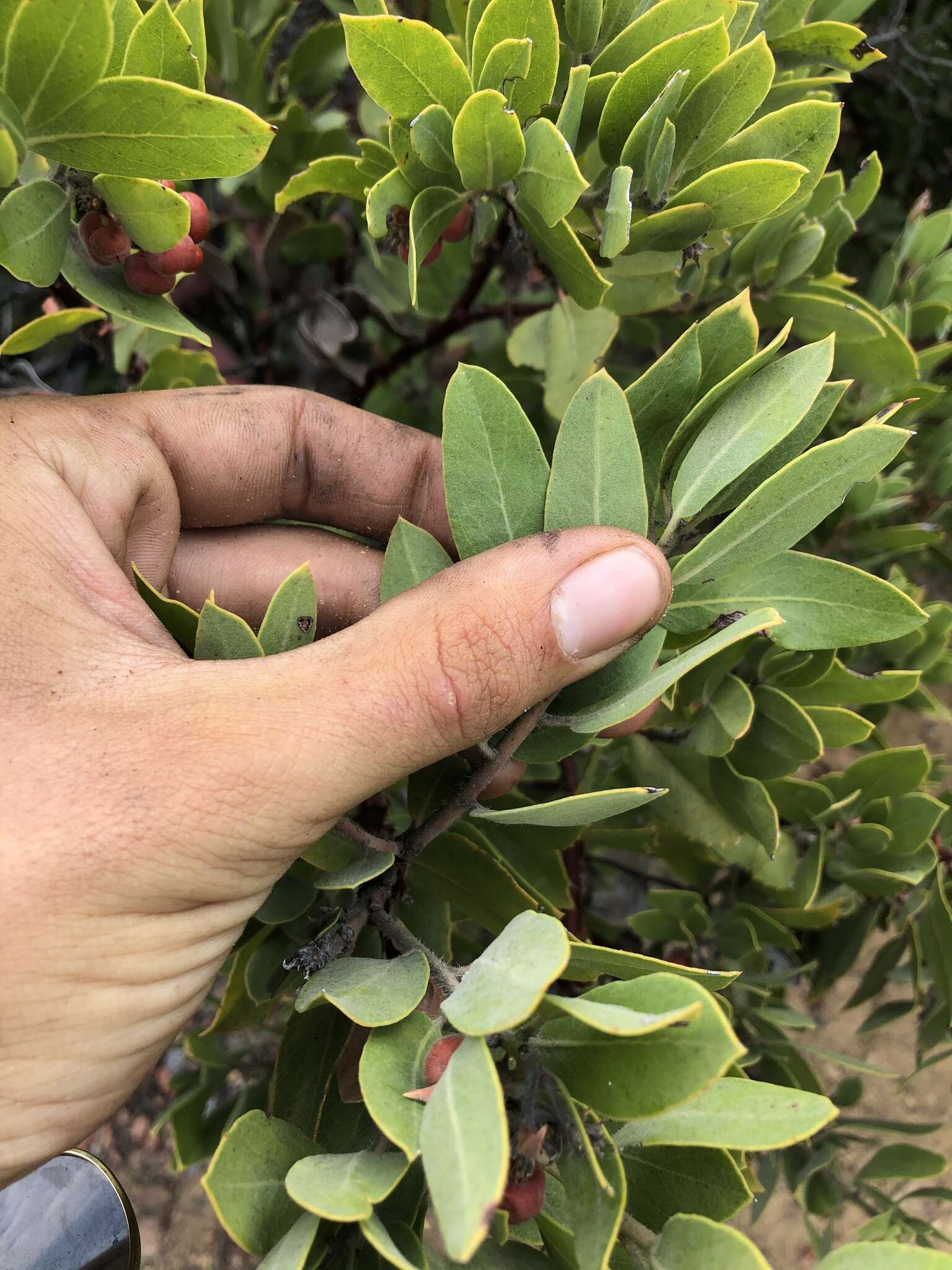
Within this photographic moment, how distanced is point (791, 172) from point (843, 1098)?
5.19 ft

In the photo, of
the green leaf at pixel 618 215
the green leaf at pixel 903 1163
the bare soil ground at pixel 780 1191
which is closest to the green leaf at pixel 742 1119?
the green leaf at pixel 618 215

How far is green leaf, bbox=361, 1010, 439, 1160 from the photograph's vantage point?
0.65 meters

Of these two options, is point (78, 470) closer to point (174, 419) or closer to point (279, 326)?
point (174, 419)

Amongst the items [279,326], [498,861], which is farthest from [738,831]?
[279,326]

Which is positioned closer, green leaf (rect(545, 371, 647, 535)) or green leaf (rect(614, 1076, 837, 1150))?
green leaf (rect(614, 1076, 837, 1150))

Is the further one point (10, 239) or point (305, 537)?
point (305, 537)

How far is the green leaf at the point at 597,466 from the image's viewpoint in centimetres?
82

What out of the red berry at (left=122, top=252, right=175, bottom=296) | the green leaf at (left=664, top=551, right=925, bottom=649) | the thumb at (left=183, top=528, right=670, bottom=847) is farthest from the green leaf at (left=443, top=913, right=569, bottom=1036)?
the red berry at (left=122, top=252, right=175, bottom=296)

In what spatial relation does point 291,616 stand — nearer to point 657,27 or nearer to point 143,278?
point 143,278

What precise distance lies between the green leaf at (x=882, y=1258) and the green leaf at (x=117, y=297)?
94cm

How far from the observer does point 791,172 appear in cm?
80

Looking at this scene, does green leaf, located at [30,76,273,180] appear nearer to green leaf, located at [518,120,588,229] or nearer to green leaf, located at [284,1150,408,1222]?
green leaf, located at [518,120,588,229]

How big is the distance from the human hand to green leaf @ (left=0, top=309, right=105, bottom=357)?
187 millimetres

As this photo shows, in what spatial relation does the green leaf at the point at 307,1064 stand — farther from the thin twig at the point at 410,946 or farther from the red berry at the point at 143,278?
the red berry at the point at 143,278
